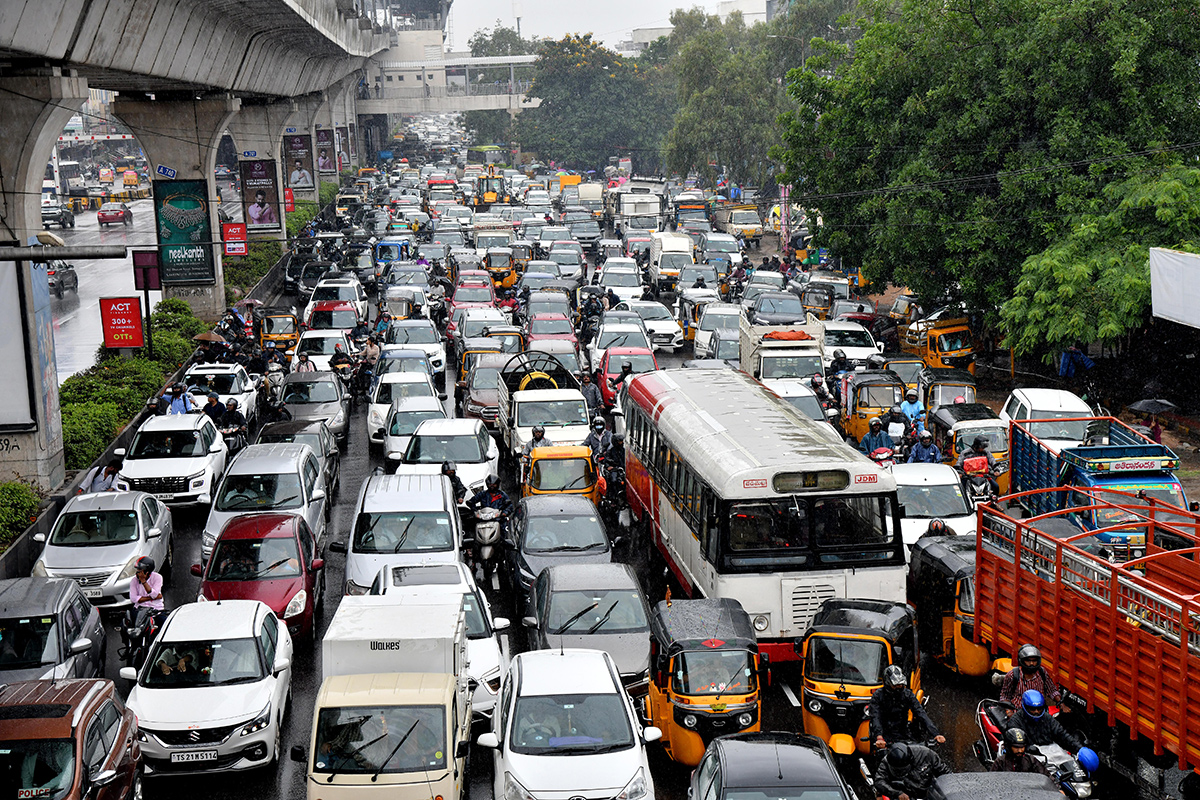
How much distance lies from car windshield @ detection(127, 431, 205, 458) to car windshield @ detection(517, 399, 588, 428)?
560 cm

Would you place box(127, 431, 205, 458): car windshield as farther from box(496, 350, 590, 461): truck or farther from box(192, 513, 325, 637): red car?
box(192, 513, 325, 637): red car

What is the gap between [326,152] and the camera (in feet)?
289

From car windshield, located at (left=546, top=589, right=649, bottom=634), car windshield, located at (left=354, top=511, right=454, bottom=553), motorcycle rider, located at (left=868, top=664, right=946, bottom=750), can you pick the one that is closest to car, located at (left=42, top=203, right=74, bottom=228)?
car windshield, located at (left=354, top=511, right=454, bottom=553)

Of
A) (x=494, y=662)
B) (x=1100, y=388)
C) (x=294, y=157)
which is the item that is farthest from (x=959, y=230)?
(x=294, y=157)

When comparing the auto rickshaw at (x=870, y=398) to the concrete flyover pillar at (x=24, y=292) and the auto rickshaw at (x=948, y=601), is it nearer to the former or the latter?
the auto rickshaw at (x=948, y=601)

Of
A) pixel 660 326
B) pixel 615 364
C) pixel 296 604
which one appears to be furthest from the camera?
pixel 660 326

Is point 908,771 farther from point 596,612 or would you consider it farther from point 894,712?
point 596,612

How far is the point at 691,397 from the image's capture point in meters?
19.2

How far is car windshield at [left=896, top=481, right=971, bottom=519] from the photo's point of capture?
60.0ft

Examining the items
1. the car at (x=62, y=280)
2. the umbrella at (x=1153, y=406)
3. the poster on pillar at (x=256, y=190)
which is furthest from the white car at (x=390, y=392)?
the car at (x=62, y=280)

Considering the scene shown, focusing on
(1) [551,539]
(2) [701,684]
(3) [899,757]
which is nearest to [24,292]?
(1) [551,539]

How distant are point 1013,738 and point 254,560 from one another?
31.4 ft

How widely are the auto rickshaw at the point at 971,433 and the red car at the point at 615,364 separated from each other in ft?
22.1

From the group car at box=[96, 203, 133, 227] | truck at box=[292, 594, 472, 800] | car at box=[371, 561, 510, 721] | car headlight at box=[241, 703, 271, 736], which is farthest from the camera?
car at box=[96, 203, 133, 227]
